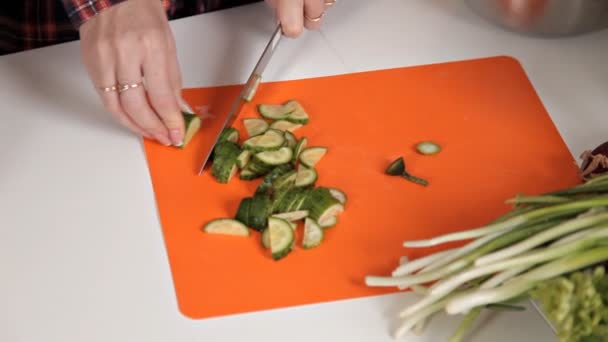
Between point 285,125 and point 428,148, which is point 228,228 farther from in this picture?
point 428,148

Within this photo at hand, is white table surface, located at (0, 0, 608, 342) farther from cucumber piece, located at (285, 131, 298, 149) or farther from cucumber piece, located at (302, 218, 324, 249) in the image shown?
cucumber piece, located at (285, 131, 298, 149)

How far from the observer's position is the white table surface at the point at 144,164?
1395mm

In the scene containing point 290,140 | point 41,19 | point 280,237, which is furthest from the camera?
point 41,19

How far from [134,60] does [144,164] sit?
202mm

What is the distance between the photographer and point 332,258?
1.50 meters

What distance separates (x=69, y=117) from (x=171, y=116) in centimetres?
24

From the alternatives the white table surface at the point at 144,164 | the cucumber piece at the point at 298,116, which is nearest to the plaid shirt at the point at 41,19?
the white table surface at the point at 144,164

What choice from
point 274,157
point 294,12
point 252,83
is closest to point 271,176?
point 274,157

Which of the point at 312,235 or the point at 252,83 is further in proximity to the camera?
the point at 252,83

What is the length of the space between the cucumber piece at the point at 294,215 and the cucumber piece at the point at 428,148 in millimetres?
294

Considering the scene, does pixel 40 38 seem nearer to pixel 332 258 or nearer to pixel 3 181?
pixel 3 181

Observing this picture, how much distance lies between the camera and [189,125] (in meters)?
1.72

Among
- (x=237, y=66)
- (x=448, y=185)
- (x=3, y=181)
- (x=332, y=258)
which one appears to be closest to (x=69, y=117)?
(x=3, y=181)

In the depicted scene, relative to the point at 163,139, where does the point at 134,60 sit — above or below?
above
